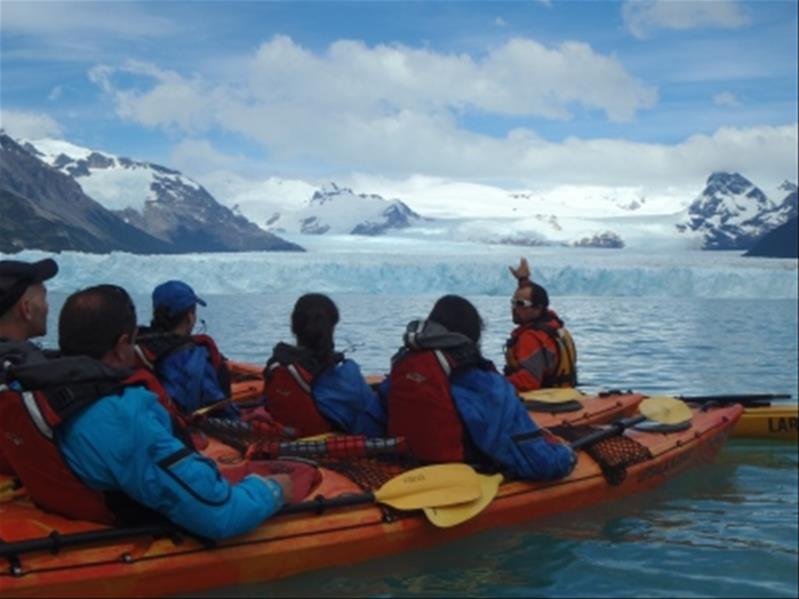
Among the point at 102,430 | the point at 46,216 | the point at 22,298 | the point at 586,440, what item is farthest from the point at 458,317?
the point at 46,216

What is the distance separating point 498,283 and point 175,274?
34.7ft

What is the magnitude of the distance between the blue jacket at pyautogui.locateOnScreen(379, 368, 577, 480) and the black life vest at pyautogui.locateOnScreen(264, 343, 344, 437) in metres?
0.37

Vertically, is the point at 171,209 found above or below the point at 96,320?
above

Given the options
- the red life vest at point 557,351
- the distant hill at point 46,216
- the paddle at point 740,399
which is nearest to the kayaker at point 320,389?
the red life vest at point 557,351

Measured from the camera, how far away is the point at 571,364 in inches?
291

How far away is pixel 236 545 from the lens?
4.19 meters

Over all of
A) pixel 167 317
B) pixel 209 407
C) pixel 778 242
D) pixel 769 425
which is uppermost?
pixel 778 242

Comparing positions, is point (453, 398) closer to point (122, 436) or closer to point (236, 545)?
point (236, 545)

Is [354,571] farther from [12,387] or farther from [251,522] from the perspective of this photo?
[12,387]

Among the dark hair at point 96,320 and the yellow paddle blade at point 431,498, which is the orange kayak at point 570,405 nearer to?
the yellow paddle blade at point 431,498

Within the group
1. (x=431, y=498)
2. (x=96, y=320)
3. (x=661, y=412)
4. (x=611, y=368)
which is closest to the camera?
(x=96, y=320)

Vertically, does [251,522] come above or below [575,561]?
above

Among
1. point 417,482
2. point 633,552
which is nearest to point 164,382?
point 417,482

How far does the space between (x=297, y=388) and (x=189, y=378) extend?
0.74m
